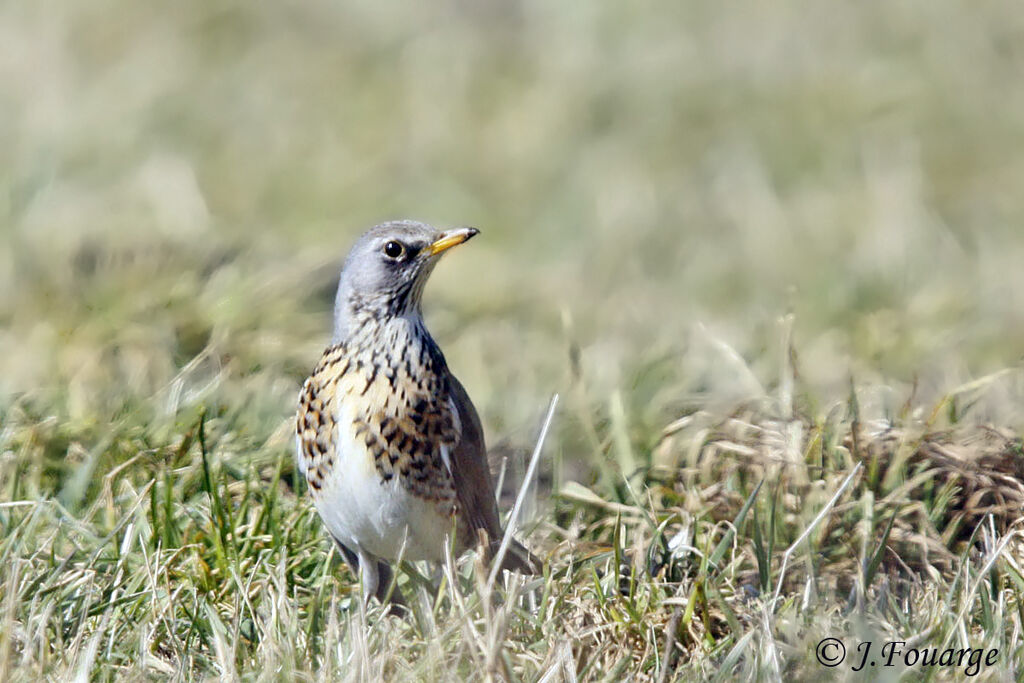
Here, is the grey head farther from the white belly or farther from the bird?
the white belly

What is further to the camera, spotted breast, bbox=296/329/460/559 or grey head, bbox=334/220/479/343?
grey head, bbox=334/220/479/343

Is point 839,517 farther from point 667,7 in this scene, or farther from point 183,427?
point 667,7

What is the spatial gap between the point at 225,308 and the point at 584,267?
265cm

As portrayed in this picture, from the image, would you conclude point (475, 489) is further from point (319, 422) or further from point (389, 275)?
point (389, 275)

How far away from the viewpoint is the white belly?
425cm

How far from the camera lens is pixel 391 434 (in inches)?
169

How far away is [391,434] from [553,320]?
115 inches

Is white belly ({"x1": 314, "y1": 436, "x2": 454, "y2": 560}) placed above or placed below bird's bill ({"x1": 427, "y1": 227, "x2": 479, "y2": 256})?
below

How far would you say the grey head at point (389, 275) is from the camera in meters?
4.57

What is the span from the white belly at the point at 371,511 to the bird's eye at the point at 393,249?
0.63 metres

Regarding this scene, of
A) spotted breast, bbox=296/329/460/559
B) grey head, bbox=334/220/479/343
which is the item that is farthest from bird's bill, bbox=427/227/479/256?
spotted breast, bbox=296/329/460/559

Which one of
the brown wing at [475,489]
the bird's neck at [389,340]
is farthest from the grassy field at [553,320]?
the bird's neck at [389,340]

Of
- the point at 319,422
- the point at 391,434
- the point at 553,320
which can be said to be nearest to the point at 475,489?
the point at 391,434

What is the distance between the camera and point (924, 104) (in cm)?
997
